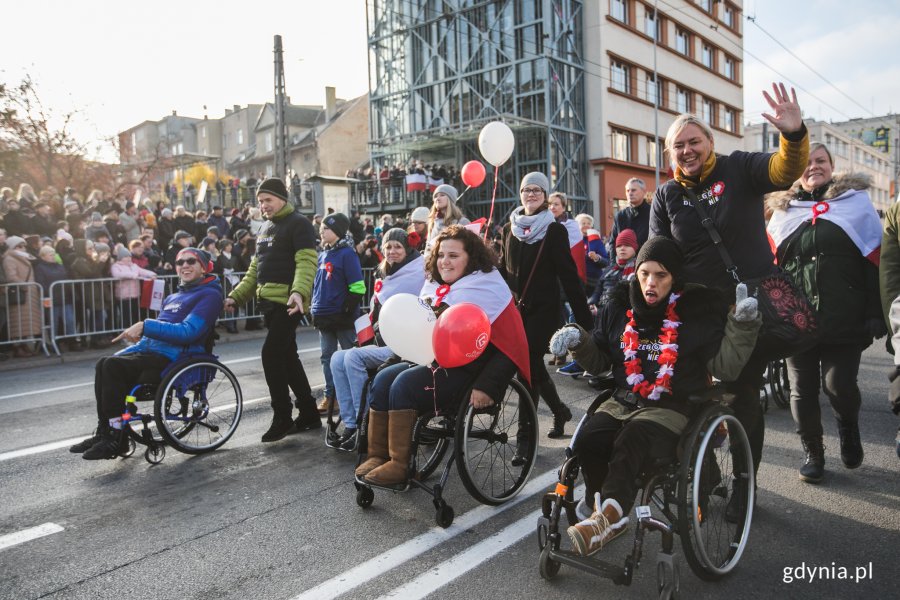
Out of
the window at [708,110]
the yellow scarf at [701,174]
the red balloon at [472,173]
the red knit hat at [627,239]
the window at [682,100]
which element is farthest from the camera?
the window at [708,110]

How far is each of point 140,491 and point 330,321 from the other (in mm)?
2193

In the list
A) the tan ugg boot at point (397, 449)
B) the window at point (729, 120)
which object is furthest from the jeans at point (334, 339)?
the window at point (729, 120)

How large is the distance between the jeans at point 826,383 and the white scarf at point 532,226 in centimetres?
202

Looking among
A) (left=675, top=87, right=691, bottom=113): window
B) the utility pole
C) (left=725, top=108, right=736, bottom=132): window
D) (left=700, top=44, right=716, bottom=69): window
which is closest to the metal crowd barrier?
the utility pole

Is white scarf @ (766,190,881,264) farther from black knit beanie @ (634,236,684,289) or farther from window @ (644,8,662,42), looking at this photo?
window @ (644,8,662,42)

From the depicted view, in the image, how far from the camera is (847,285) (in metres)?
4.30

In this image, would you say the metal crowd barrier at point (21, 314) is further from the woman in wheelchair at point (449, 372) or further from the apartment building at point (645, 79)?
the apartment building at point (645, 79)

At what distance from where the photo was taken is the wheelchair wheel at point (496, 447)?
3.85 meters

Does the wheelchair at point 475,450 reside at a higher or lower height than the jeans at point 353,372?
lower

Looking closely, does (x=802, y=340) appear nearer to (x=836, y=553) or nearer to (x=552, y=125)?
(x=836, y=553)

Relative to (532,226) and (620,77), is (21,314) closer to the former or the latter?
(532,226)

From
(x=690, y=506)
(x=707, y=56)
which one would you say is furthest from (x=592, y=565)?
(x=707, y=56)

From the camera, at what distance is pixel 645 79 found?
109ft

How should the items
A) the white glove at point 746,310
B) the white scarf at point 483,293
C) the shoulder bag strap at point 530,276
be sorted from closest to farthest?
the white glove at point 746,310 < the white scarf at point 483,293 < the shoulder bag strap at point 530,276
